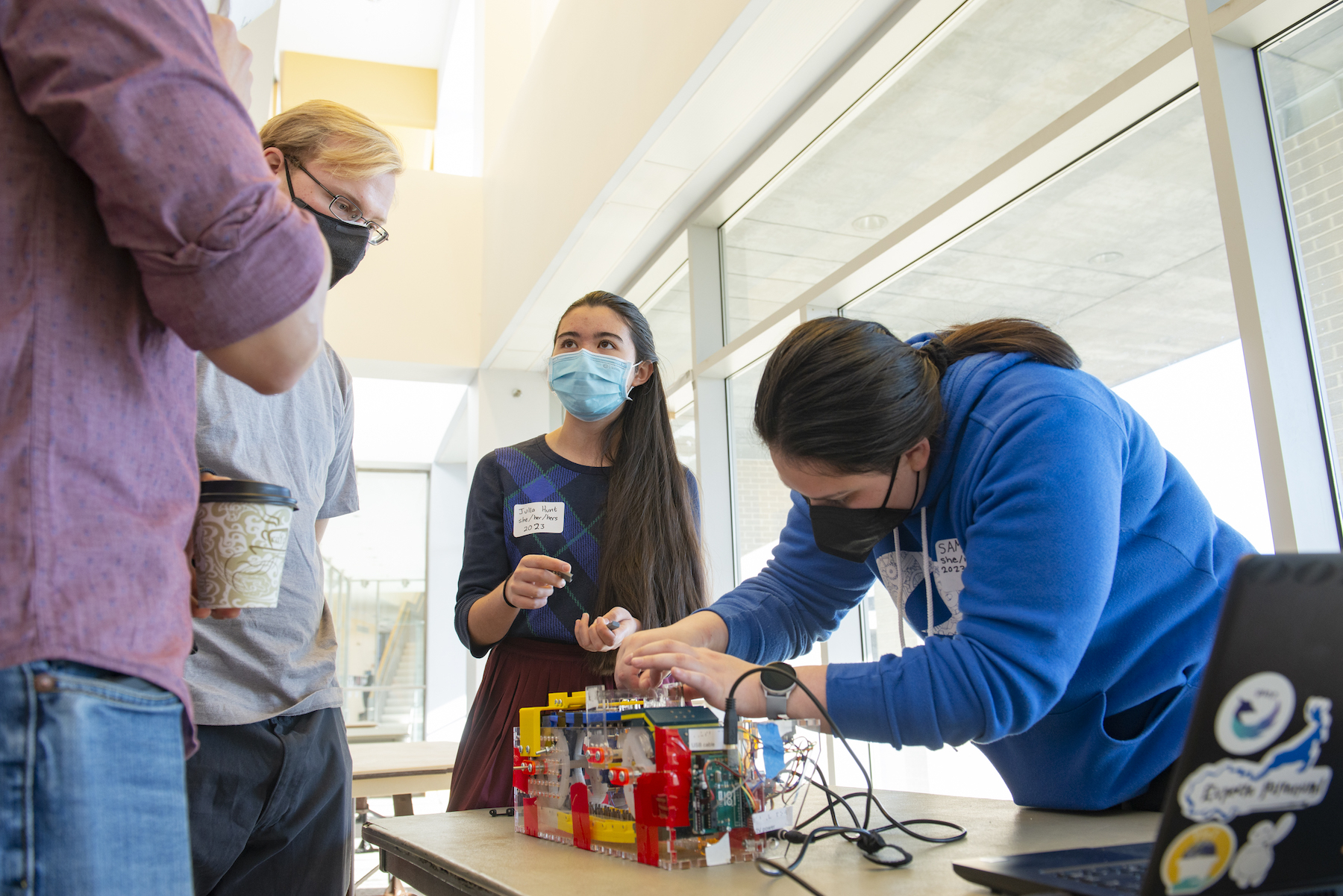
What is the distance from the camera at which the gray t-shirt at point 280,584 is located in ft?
3.82

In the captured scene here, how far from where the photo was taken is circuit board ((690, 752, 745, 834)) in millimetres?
882

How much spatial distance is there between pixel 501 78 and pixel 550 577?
5112 millimetres

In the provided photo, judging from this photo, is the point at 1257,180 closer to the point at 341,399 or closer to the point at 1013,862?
the point at 1013,862

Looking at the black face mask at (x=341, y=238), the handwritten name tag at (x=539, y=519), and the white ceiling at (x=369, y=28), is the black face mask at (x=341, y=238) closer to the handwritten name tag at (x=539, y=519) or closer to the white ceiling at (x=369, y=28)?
the handwritten name tag at (x=539, y=519)

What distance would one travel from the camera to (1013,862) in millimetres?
764

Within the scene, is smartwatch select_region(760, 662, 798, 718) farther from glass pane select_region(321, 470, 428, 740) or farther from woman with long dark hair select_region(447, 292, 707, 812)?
glass pane select_region(321, 470, 428, 740)

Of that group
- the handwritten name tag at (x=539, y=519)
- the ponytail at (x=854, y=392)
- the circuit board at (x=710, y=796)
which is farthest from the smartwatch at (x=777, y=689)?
the handwritten name tag at (x=539, y=519)

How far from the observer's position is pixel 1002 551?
982mm

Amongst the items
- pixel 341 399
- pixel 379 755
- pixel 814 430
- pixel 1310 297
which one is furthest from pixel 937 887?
pixel 379 755

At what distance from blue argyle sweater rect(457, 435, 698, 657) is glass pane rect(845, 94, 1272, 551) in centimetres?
120

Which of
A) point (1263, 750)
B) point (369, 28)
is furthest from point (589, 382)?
point (369, 28)

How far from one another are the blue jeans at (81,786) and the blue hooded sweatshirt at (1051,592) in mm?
662

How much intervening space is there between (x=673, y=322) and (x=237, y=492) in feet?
12.3

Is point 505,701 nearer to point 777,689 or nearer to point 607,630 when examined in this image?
point 607,630
